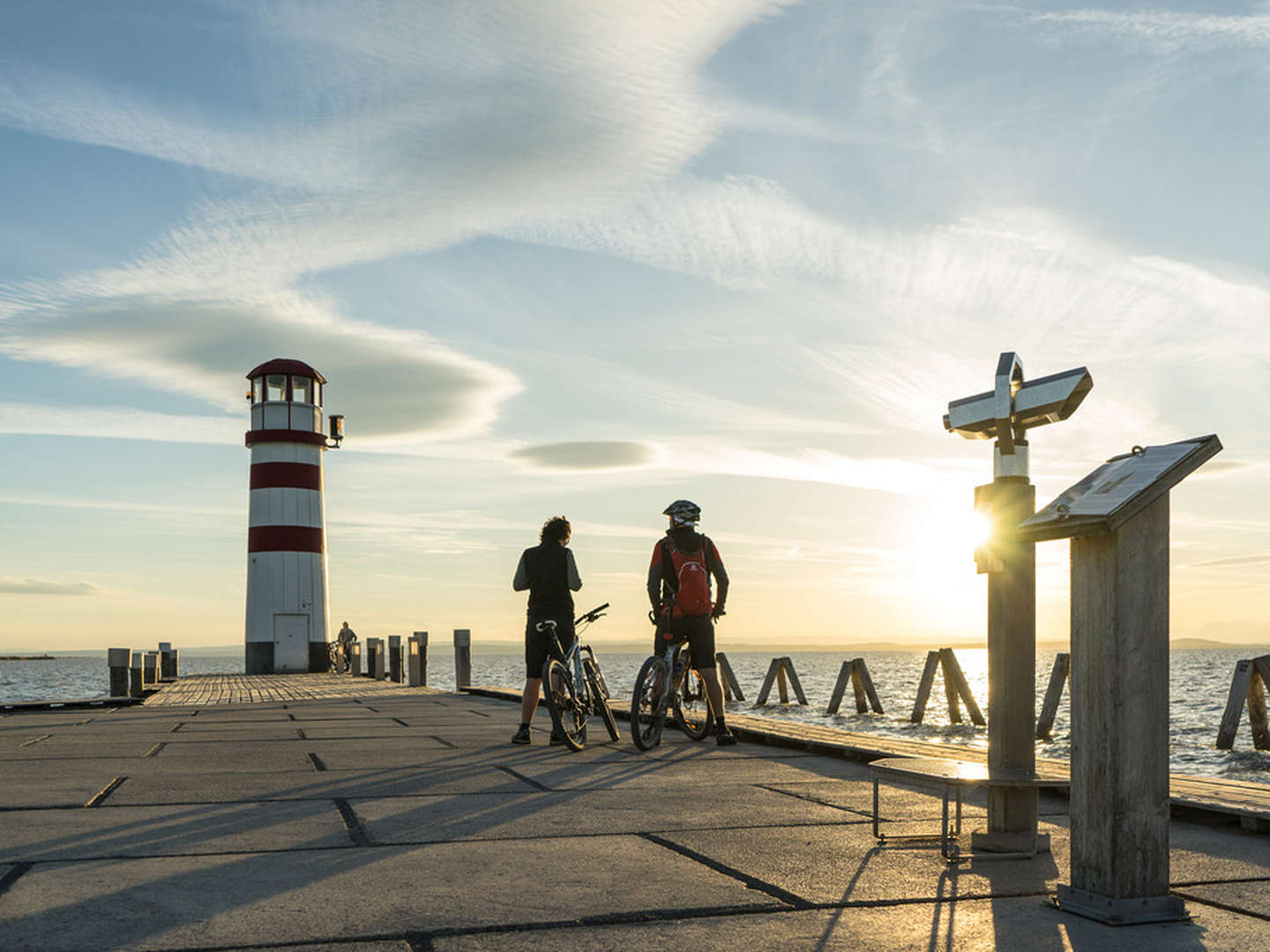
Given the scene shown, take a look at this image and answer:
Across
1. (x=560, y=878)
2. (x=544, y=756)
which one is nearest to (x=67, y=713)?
(x=544, y=756)

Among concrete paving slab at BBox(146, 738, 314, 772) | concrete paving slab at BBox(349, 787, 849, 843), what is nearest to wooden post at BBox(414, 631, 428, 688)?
concrete paving slab at BBox(146, 738, 314, 772)

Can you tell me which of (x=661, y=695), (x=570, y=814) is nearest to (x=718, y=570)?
(x=661, y=695)

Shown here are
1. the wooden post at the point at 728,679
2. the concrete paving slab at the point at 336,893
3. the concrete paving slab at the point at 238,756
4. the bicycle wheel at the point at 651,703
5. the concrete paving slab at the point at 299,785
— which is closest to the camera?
the concrete paving slab at the point at 336,893

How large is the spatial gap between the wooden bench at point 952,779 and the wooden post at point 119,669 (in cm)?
2091

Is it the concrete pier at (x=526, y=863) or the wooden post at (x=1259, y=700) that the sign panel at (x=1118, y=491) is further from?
the wooden post at (x=1259, y=700)

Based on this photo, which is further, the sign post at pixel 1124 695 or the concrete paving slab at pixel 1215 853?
the concrete paving slab at pixel 1215 853

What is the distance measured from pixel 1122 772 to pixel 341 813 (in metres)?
3.83

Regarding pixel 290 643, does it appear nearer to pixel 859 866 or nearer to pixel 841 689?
pixel 841 689

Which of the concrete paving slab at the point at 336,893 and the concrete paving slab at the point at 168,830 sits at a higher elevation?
the concrete paving slab at the point at 336,893

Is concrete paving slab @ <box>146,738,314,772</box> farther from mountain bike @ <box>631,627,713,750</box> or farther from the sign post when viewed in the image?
the sign post

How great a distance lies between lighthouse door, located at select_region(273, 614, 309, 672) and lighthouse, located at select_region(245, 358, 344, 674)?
20mm

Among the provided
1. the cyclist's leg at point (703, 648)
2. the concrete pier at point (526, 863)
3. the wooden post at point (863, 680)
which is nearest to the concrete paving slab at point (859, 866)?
the concrete pier at point (526, 863)

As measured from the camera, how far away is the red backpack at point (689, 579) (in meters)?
9.39

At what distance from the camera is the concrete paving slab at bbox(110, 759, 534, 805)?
6.59 meters
